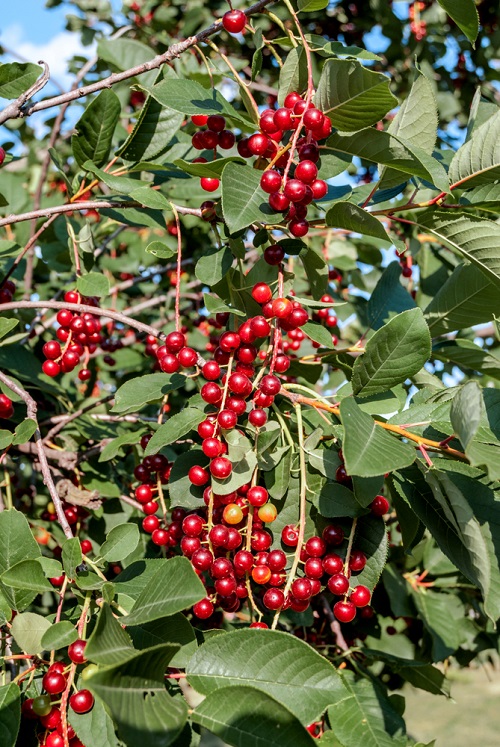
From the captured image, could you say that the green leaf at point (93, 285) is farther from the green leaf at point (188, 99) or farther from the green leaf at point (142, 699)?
the green leaf at point (142, 699)

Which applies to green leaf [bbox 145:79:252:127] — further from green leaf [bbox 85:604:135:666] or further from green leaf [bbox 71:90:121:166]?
green leaf [bbox 85:604:135:666]

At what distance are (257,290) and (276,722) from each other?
0.63 m

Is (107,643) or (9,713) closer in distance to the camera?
(107,643)

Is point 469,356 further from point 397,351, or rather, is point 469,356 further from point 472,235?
point 397,351

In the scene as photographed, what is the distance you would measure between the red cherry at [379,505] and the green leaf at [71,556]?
45 cm

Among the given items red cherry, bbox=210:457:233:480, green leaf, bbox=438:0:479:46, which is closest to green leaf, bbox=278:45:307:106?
green leaf, bbox=438:0:479:46

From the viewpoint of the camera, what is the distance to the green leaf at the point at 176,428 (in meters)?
1.08

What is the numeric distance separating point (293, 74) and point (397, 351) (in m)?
0.53

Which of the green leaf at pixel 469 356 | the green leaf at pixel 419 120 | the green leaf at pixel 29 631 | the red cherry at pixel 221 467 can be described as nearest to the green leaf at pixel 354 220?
the green leaf at pixel 419 120

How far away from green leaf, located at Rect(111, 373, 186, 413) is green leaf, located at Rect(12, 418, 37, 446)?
0.48 ft

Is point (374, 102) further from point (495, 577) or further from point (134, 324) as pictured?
point (495, 577)

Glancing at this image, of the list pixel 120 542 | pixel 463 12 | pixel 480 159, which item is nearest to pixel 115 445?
pixel 120 542

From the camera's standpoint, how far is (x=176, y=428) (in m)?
1.11

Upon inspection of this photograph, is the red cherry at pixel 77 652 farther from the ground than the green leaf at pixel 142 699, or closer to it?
closer to it
